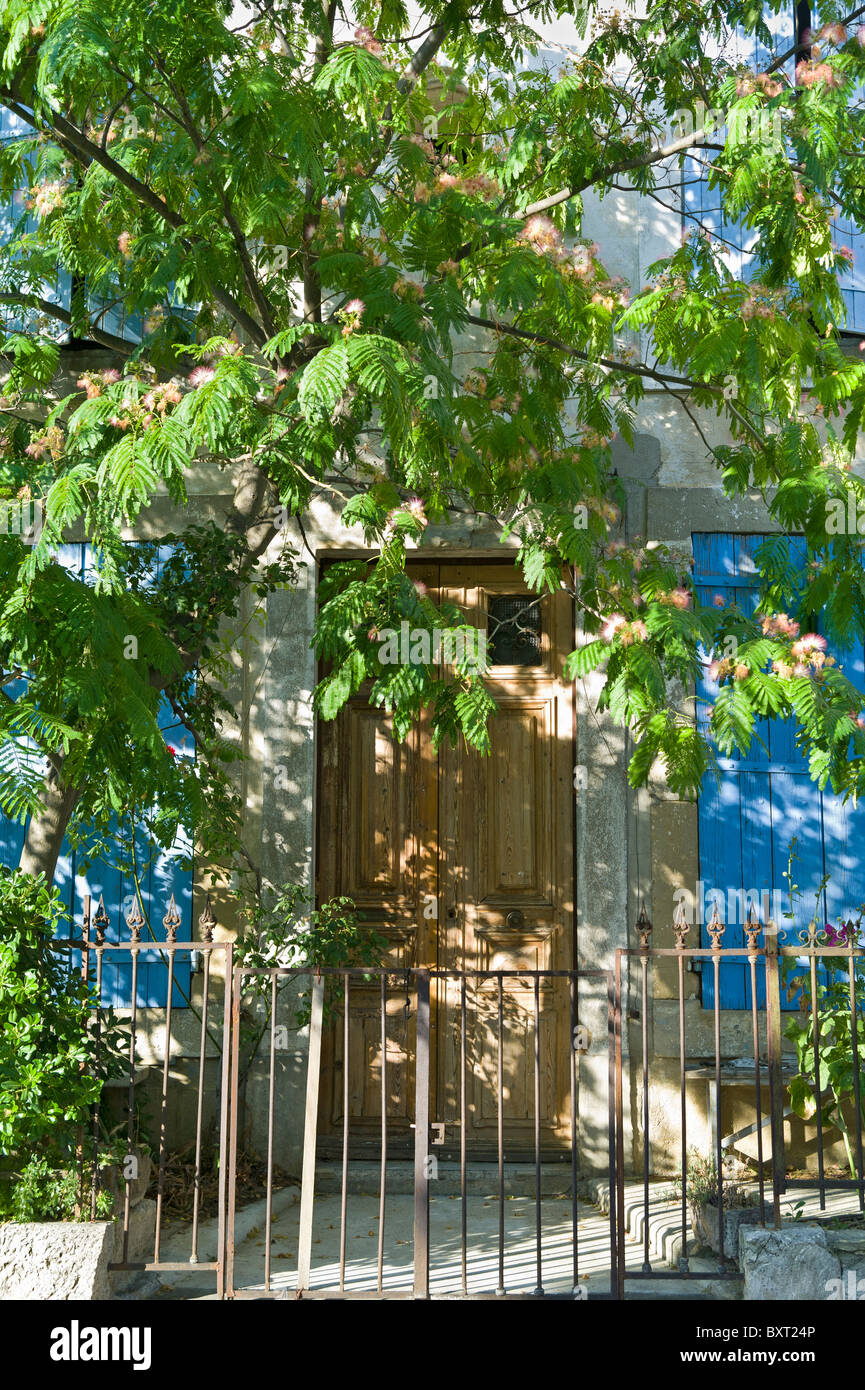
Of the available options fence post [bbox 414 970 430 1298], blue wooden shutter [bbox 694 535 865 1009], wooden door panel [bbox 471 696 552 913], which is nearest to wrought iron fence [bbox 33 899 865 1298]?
fence post [bbox 414 970 430 1298]

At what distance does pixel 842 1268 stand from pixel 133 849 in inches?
159

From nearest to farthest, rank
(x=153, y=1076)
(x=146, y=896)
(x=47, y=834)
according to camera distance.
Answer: (x=47, y=834) < (x=153, y=1076) < (x=146, y=896)

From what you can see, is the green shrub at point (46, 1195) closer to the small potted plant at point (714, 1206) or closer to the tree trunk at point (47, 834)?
the tree trunk at point (47, 834)

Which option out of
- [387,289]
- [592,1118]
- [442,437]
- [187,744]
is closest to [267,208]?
[387,289]

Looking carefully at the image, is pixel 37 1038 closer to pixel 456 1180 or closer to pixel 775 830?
pixel 456 1180

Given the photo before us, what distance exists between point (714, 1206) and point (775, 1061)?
37.4 inches

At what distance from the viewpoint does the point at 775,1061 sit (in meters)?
5.38

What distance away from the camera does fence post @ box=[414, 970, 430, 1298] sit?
5.13 metres

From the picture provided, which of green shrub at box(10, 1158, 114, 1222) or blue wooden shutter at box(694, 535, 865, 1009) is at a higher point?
blue wooden shutter at box(694, 535, 865, 1009)

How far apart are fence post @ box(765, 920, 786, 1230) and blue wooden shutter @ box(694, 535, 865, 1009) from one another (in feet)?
6.66

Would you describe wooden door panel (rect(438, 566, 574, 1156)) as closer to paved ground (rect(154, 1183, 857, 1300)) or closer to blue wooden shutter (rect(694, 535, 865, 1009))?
paved ground (rect(154, 1183, 857, 1300))

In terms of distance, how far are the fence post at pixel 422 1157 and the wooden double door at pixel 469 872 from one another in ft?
7.35

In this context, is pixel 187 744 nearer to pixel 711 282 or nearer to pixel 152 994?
pixel 152 994

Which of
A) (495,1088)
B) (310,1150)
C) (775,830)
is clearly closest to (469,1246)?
(310,1150)
